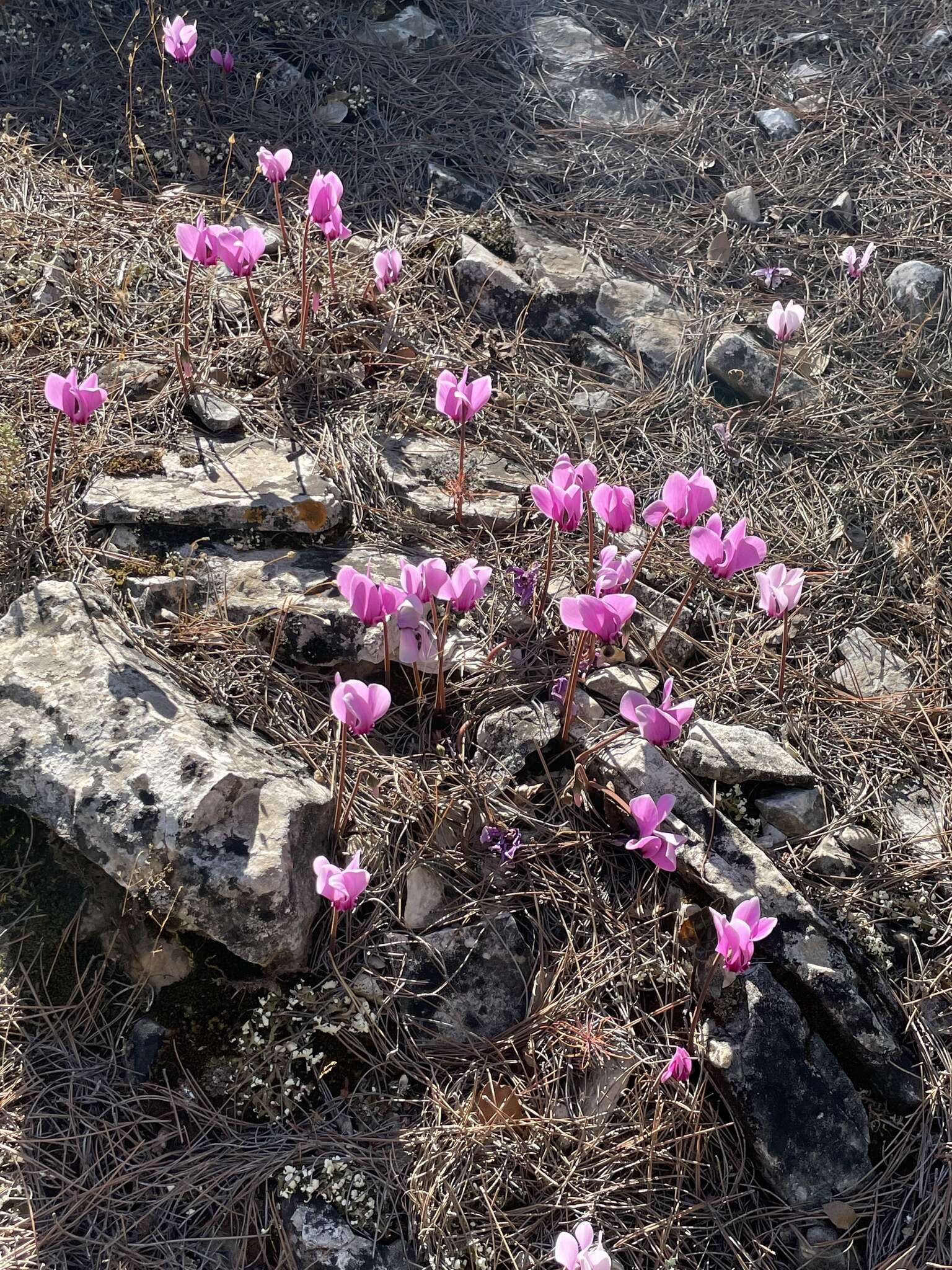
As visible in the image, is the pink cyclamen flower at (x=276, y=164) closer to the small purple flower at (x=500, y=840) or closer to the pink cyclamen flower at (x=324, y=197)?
the pink cyclamen flower at (x=324, y=197)

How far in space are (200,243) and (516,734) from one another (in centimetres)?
182

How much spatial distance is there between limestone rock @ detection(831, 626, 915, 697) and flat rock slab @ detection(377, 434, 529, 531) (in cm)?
113

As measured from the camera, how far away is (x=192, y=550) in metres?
2.94

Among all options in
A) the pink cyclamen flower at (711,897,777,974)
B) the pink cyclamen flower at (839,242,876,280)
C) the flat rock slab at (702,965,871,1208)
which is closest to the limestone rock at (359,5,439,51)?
the pink cyclamen flower at (839,242,876,280)

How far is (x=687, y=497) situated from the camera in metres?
2.71

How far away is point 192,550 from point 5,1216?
5.49 ft

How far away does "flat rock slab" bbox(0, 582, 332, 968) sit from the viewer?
2287mm

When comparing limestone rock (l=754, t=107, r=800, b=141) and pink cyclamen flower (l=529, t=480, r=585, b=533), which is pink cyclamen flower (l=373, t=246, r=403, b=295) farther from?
limestone rock (l=754, t=107, r=800, b=141)

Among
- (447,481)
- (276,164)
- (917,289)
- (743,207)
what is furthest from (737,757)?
(743,207)

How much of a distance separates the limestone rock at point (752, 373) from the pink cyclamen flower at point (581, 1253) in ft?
9.87

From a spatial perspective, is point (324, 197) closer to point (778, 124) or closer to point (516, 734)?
point (516, 734)

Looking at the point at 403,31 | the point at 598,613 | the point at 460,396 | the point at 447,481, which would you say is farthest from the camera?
the point at 403,31

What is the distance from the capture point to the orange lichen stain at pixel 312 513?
3.06 metres

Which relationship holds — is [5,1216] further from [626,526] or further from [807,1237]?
[626,526]
